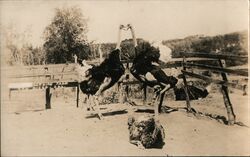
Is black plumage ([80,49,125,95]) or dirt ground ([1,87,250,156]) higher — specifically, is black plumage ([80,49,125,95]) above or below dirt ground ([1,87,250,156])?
above

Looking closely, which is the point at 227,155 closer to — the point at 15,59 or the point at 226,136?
the point at 226,136

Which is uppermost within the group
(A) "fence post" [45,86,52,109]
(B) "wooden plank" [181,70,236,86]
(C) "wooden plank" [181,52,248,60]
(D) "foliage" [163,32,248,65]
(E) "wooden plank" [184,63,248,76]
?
(D) "foliage" [163,32,248,65]

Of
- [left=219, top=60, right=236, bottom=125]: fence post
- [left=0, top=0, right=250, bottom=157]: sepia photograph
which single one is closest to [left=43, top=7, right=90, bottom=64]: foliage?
[left=0, top=0, right=250, bottom=157]: sepia photograph

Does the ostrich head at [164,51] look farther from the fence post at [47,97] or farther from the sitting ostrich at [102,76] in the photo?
the fence post at [47,97]

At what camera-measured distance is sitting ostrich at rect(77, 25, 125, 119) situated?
192cm

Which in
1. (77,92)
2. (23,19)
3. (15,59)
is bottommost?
(77,92)

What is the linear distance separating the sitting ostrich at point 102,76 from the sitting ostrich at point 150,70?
2.6 inches

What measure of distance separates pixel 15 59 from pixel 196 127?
2.53 feet

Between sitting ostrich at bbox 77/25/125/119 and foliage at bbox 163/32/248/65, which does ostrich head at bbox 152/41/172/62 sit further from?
sitting ostrich at bbox 77/25/125/119

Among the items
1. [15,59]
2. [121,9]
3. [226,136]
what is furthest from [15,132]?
[226,136]

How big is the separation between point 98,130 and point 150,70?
1.04 feet

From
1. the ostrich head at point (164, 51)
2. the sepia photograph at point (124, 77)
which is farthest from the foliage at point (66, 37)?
the ostrich head at point (164, 51)

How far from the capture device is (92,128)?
1.91m

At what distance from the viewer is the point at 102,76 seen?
6.37 feet
